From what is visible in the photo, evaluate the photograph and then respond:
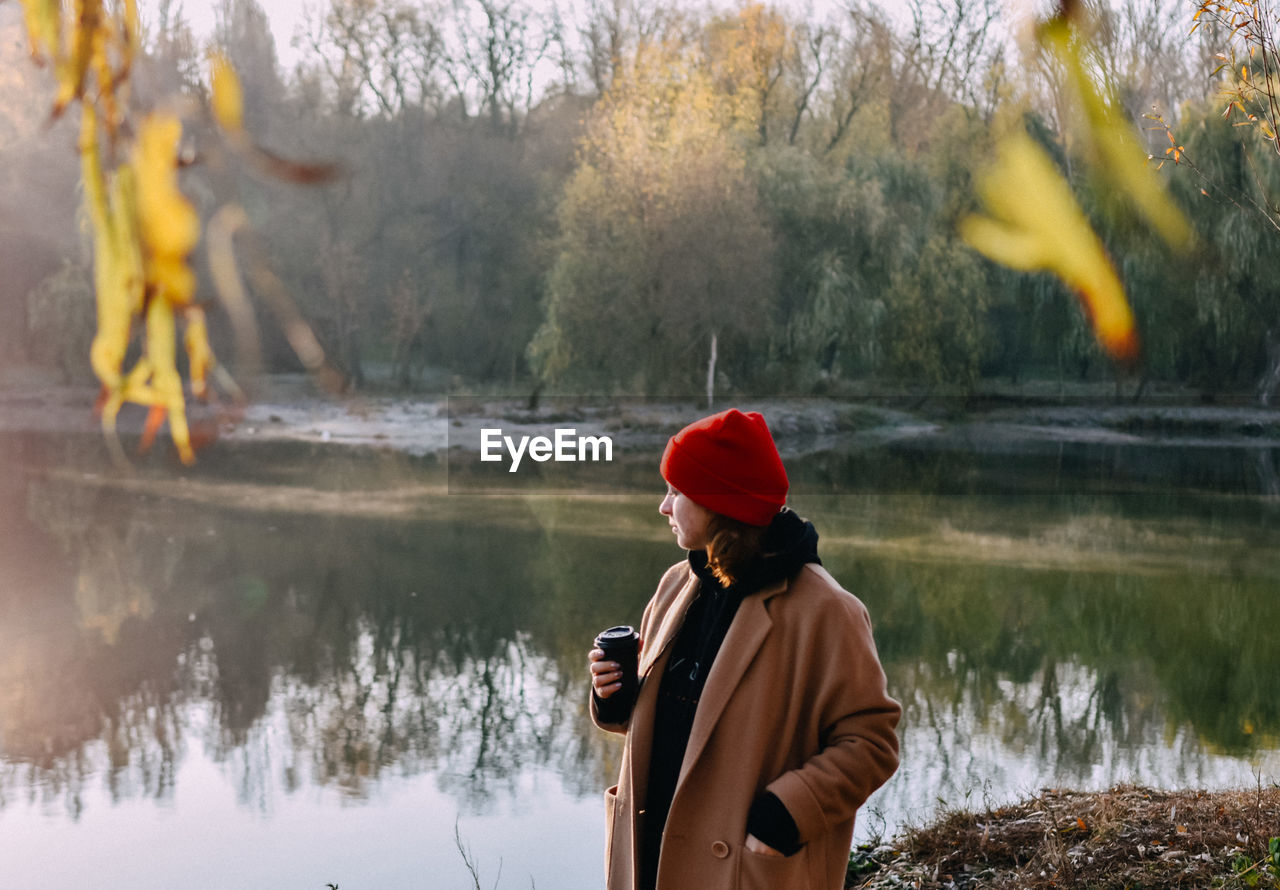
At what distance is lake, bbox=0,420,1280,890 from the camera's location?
539cm

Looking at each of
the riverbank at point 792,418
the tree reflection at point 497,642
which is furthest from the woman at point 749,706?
the riverbank at point 792,418

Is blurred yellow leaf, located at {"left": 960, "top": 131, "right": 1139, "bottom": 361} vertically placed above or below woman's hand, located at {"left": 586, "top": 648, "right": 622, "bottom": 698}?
above

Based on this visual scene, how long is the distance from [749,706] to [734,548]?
0.80 ft

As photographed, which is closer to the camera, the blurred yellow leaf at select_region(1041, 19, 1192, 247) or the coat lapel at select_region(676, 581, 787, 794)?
the coat lapel at select_region(676, 581, 787, 794)

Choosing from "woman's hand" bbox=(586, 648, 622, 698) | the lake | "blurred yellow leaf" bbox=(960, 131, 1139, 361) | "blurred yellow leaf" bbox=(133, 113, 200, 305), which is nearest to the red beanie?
"woman's hand" bbox=(586, 648, 622, 698)

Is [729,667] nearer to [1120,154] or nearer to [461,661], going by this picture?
[461,661]

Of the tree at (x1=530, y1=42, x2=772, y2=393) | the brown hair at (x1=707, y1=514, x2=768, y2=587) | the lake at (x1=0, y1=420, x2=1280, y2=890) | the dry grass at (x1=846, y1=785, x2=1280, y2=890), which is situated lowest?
the lake at (x1=0, y1=420, x2=1280, y2=890)

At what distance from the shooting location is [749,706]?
1.83 m

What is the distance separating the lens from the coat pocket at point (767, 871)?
1.81 metres

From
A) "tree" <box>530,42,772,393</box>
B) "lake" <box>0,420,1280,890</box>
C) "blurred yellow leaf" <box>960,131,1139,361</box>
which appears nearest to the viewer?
"lake" <box>0,420,1280,890</box>

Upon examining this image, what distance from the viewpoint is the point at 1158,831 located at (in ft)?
12.9

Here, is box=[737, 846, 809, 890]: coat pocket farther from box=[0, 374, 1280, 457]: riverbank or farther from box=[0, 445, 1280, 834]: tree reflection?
box=[0, 374, 1280, 457]: riverbank

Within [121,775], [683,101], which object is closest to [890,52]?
[683,101]

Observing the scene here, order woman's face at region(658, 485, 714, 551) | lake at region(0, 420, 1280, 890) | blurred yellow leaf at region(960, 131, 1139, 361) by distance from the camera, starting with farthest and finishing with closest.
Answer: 1. blurred yellow leaf at region(960, 131, 1139, 361)
2. lake at region(0, 420, 1280, 890)
3. woman's face at region(658, 485, 714, 551)
